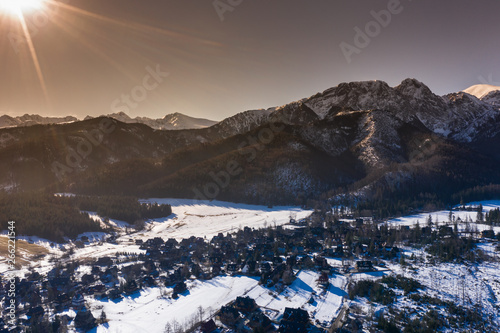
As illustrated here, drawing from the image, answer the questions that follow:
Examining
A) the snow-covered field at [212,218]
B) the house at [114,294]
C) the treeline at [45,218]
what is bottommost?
the house at [114,294]

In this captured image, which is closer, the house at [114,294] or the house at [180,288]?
the house at [114,294]

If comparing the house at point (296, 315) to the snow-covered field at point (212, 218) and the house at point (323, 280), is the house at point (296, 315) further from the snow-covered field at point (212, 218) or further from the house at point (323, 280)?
the snow-covered field at point (212, 218)

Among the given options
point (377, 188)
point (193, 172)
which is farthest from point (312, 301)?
point (193, 172)

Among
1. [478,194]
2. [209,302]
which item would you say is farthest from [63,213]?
[478,194]

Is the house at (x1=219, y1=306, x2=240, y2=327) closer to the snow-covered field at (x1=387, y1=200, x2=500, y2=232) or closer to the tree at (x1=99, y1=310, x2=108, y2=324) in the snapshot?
the tree at (x1=99, y1=310, x2=108, y2=324)

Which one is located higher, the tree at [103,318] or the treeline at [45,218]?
the treeline at [45,218]

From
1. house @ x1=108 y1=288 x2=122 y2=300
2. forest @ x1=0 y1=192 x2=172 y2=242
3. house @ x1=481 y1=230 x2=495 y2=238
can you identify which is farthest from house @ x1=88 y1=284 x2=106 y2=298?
house @ x1=481 y1=230 x2=495 y2=238

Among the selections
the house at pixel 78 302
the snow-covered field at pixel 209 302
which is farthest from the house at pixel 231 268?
the house at pixel 78 302
